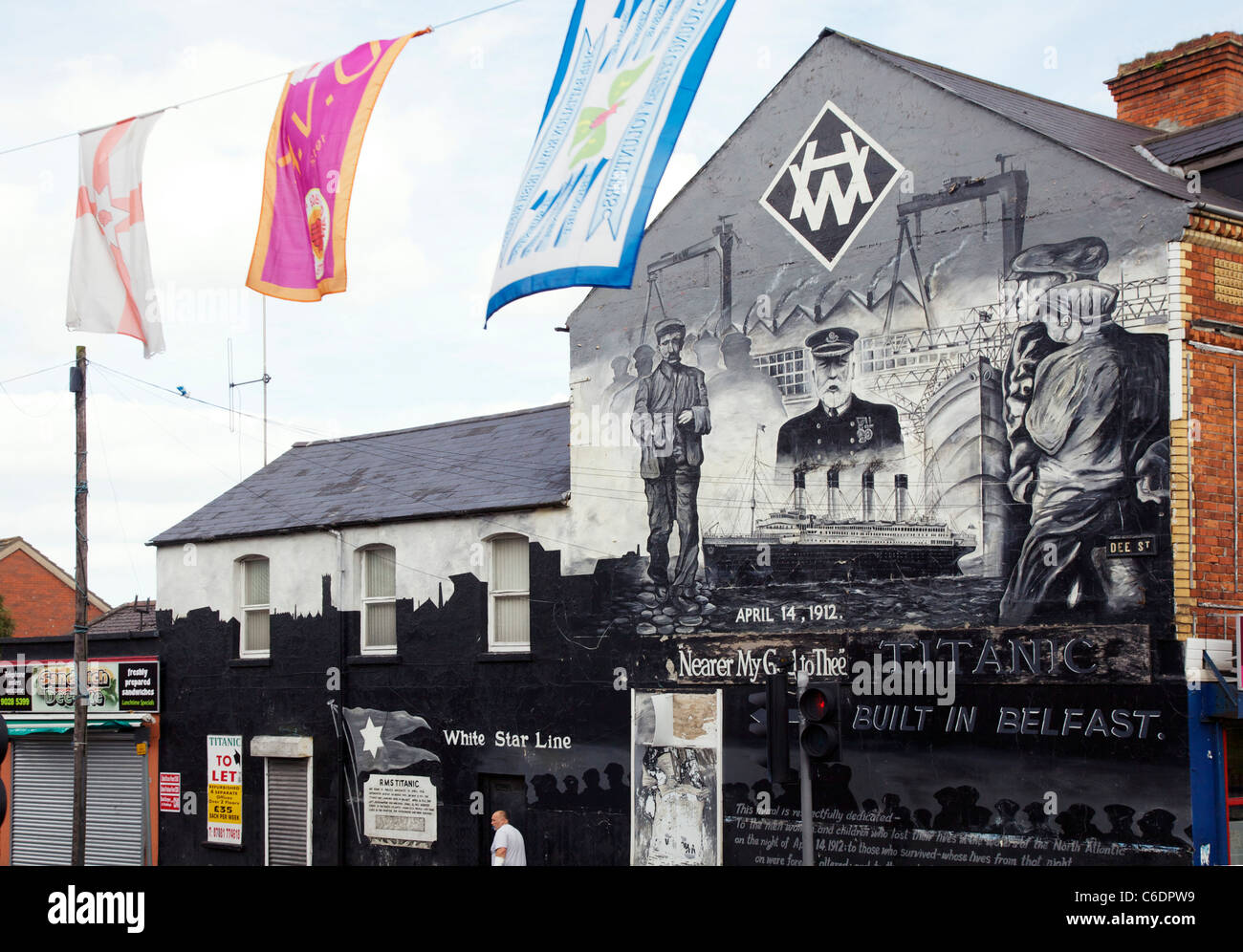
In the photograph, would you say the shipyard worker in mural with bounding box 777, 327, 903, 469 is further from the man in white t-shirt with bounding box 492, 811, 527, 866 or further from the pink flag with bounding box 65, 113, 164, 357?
the pink flag with bounding box 65, 113, 164, 357

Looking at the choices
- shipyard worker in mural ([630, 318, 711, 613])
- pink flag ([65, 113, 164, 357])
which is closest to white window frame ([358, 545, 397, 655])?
shipyard worker in mural ([630, 318, 711, 613])

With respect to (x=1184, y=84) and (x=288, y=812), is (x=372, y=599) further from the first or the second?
(x=1184, y=84)

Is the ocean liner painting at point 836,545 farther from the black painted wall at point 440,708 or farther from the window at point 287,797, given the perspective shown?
the window at point 287,797

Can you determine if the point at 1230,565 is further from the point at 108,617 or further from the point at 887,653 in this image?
the point at 108,617

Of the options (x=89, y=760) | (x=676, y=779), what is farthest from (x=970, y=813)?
(x=89, y=760)

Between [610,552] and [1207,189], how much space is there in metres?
9.29

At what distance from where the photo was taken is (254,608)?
24.4 meters

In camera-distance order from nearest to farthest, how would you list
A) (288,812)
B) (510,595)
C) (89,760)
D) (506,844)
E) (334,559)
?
(506,844)
(510,595)
(288,812)
(334,559)
(89,760)

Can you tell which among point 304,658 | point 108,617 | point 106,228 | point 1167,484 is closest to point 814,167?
point 1167,484

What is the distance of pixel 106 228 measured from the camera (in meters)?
16.8

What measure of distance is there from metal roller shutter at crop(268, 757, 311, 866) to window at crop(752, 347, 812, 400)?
11.0 meters

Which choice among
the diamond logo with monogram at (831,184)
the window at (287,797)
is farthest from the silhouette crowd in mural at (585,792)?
the diamond logo with monogram at (831,184)

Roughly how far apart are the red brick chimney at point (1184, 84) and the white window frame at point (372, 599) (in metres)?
13.5

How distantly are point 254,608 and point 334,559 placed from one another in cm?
228
